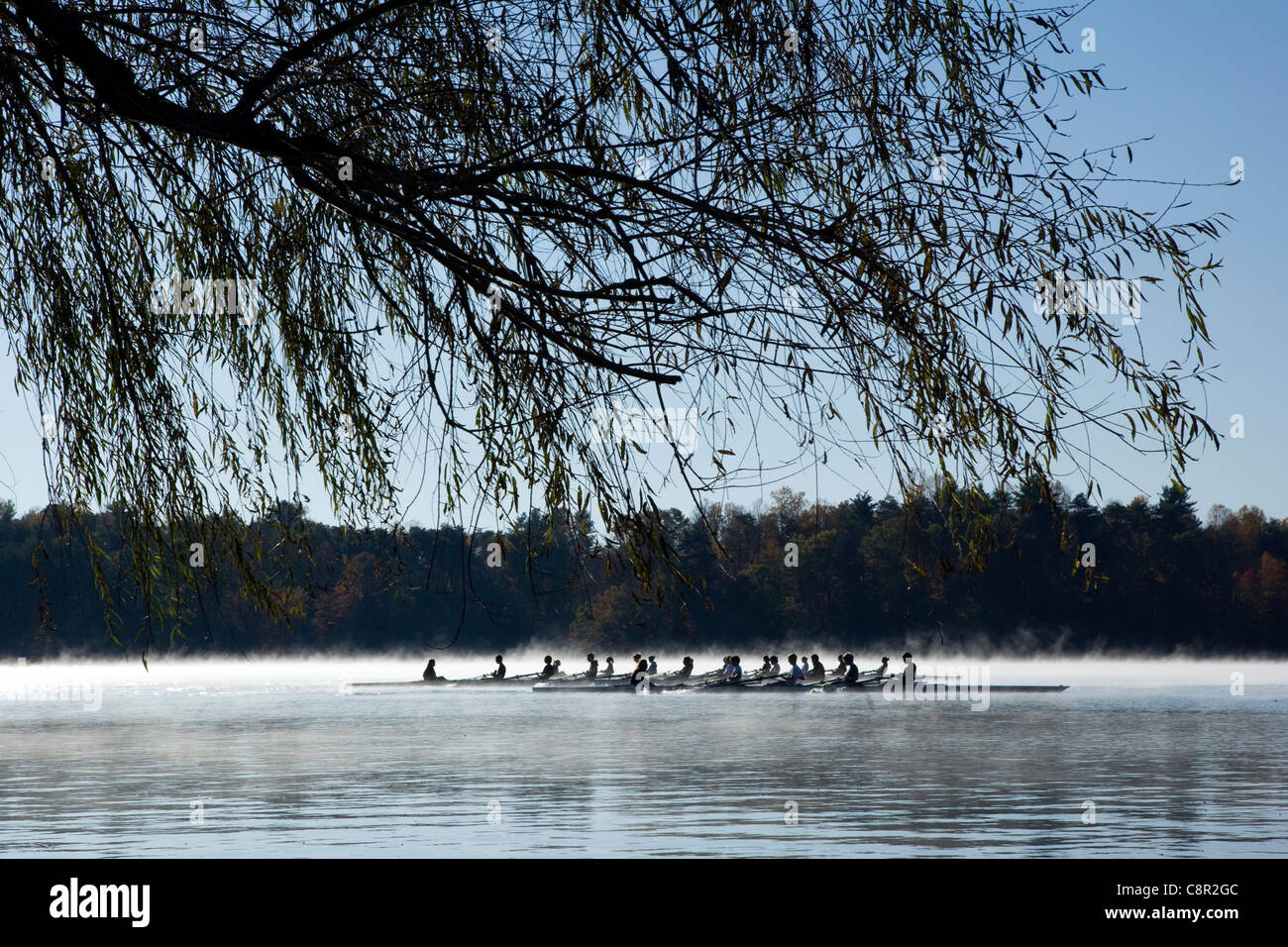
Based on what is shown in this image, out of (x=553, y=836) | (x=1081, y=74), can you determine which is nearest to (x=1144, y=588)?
(x=553, y=836)

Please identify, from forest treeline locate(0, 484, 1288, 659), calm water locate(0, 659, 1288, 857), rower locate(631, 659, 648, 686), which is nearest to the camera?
calm water locate(0, 659, 1288, 857)

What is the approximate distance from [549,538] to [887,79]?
2149mm

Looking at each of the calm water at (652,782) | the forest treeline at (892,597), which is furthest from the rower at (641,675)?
the forest treeline at (892,597)

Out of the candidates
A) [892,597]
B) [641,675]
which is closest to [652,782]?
[641,675]

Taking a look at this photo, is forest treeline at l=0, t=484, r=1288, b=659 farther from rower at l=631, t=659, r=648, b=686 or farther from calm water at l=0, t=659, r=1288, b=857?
calm water at l=0, t=659, r=1288, b=857

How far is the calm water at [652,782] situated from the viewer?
11.8 m

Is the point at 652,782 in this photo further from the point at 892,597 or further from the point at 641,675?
the point at 892,597

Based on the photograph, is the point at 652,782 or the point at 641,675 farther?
the point at 641,675

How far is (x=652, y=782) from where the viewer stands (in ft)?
54.3

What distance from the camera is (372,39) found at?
5395 mm

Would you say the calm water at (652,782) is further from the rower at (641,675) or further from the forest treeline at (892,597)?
the forest treeline at (892,597)

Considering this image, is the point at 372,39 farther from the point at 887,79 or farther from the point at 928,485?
the point at 928,485

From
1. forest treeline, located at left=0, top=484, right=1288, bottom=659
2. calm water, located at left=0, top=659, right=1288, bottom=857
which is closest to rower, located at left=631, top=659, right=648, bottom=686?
calm water, located at left=0, top=659, right=1288, bottom=857

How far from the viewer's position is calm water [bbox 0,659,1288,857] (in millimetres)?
11805
